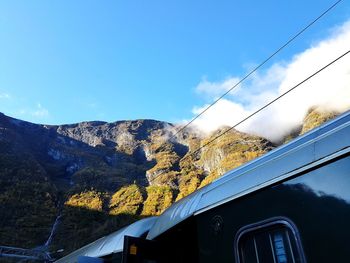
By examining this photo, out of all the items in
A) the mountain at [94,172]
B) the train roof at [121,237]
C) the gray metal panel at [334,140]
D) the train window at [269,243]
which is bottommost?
the train window at [269,243]

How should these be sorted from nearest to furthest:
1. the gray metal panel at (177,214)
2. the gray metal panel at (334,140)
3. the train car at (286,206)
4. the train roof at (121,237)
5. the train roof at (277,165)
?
the train car at (286,206) < the gray metal panel at (334,140) < the train roof at (277,165) < the gray metal panel at (177,214) < the train roof at (121,237)

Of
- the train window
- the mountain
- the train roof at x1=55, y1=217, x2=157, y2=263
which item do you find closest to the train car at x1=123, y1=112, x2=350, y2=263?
the train window

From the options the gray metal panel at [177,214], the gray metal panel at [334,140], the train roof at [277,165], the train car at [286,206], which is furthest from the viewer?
the gray metal panel at [177,214]

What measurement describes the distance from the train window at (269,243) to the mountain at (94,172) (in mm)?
32736

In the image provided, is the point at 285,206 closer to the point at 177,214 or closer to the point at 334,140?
the point at 334,140

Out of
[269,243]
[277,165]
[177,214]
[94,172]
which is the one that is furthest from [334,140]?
[94,172]

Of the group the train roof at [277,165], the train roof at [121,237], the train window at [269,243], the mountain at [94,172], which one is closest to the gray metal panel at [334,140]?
the train roof at [277,165]

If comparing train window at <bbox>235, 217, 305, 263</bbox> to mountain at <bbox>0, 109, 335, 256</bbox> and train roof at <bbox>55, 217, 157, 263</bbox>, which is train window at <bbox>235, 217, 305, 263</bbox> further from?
mountain at <bbox>0, 109, 335, 256</bbox>

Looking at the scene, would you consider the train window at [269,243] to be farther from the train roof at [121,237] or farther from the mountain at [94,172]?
the mountain at [94,172]

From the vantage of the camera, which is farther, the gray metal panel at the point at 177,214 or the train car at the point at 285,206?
the gray metal panel at the point at 177,214

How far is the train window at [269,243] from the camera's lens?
3.11 meters

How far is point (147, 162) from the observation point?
103625 mm

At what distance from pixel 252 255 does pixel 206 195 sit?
45.6 inches

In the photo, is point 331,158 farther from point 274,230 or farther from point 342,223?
point 274,230
